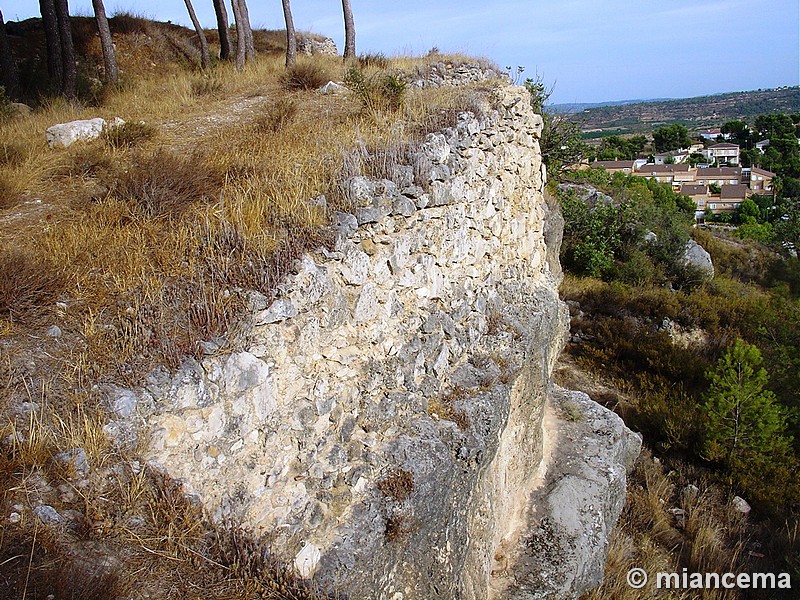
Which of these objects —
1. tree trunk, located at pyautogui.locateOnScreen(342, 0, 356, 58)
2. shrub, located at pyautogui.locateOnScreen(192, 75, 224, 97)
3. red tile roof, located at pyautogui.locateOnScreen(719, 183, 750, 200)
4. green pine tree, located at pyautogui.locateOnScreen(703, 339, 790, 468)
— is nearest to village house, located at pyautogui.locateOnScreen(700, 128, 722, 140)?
red tile roof, located at pyautogui.locateOnScreen(719, 183, 750, 200)

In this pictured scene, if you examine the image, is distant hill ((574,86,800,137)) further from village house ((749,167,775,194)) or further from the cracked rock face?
the cracked rock face

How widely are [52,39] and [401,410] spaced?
11.7m

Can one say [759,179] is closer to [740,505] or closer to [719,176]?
[719,176]

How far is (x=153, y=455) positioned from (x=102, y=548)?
563mm

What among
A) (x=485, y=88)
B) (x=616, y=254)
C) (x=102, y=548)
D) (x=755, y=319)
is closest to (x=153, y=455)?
(x=102, y=548)

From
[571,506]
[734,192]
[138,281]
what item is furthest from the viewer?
[734,192]

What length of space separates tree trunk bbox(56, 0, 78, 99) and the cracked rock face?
9040 millimetres

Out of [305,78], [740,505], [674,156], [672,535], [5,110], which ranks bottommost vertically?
[740,505]

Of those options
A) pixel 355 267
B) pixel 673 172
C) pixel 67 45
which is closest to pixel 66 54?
pixel 67 45

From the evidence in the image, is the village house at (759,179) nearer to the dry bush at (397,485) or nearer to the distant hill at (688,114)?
the distant hill at (688,114)

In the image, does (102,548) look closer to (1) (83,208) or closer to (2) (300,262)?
(2) (300,262)

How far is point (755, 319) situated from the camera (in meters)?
13.5

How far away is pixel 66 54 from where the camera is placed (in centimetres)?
1081

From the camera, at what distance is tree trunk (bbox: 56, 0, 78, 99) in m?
10.8
